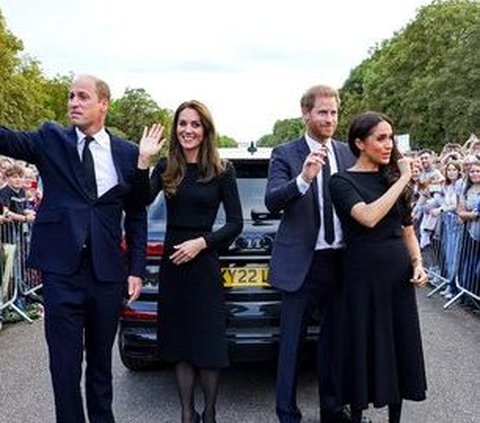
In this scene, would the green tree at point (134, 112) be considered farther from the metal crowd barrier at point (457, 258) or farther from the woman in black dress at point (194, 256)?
the woman in black dress at point (194, 256)

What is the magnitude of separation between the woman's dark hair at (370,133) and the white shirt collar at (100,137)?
4.56ft

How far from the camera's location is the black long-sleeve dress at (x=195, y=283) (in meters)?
4.43

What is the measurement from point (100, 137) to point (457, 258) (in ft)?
22.5

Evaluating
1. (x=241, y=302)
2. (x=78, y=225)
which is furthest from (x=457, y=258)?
(x=78, y=225)

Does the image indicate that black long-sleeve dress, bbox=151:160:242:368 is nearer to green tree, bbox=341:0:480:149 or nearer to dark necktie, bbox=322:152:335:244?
dark necktie, bbox=322:152:335:244

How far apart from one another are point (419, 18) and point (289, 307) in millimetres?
59560

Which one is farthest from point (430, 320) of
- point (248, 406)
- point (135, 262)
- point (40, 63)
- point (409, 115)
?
point (40, 63)

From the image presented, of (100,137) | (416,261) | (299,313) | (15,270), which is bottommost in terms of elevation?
(15,270)

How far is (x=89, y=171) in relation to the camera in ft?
13.0

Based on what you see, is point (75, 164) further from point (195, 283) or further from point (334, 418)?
Result: point (334, 418)

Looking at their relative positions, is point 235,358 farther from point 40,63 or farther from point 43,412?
point 40,63

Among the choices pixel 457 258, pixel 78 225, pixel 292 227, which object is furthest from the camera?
pixel 457 258

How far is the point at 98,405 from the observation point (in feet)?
13.7

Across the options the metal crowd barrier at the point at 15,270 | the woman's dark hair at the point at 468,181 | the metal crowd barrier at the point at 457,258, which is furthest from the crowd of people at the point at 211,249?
the woman's dark hair at the point at 468,181
